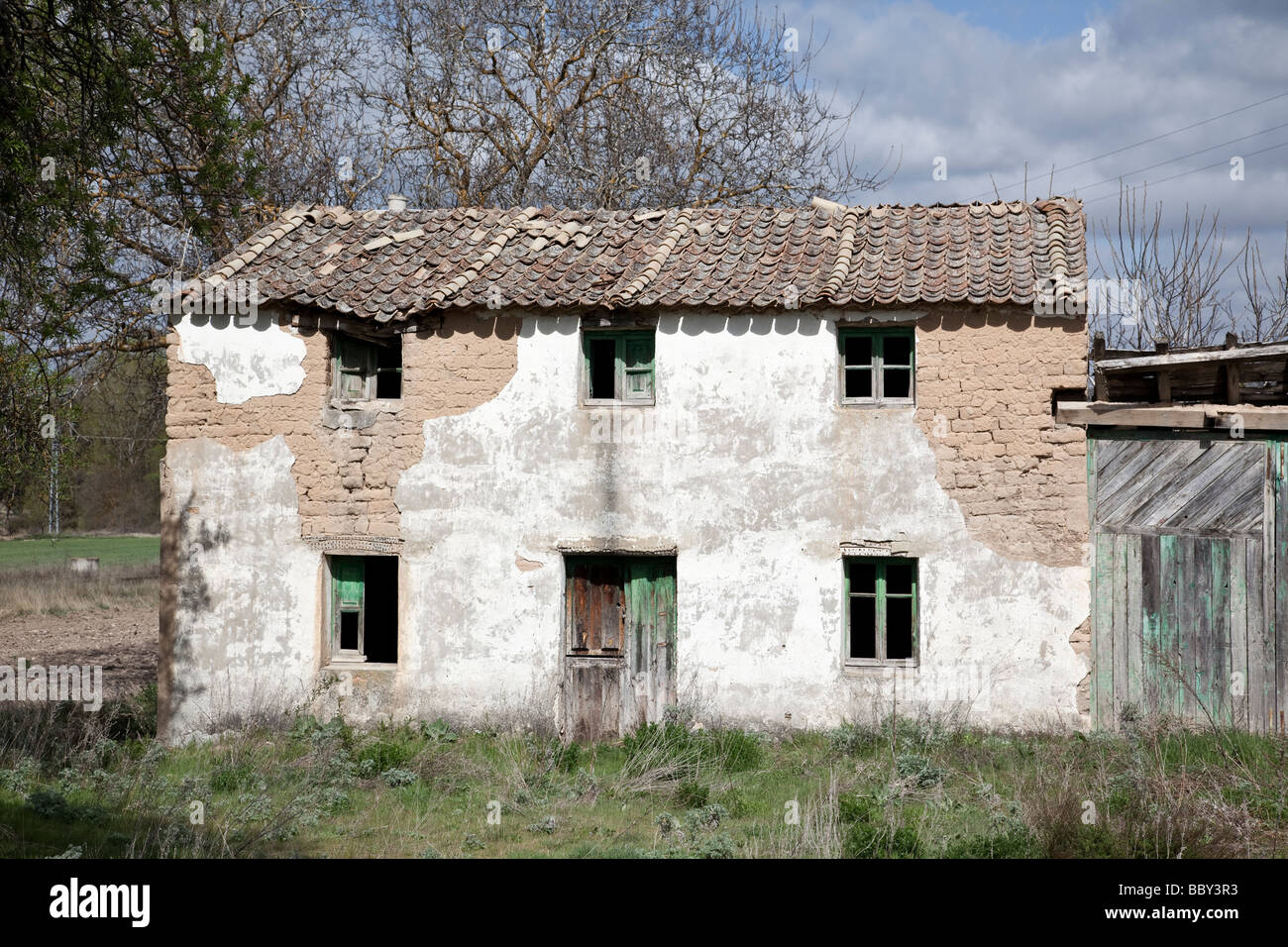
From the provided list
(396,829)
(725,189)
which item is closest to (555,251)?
(396,829)

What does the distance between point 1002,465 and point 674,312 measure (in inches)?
134

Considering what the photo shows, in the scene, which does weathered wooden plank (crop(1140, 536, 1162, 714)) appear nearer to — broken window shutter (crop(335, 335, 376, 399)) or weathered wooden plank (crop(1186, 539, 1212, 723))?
weathered wooden plank (crop(1186, 539, 1212, 723))

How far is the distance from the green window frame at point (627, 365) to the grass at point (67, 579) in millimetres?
10327

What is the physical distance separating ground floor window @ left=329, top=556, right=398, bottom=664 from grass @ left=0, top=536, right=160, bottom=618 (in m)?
7.99

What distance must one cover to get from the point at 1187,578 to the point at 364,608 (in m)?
7.87

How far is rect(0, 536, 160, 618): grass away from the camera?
22625 millimetres

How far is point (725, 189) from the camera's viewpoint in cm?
2130

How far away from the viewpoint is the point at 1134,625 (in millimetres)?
10203

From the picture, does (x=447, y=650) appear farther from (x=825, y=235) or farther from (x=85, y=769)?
(x=825, y=235)

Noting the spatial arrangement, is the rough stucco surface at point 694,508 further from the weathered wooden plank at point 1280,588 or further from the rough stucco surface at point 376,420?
the weathered wooden plank at point 1280,588

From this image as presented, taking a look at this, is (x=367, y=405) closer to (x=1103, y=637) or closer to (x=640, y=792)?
(x=640, y=792)

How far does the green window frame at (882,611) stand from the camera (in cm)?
1050

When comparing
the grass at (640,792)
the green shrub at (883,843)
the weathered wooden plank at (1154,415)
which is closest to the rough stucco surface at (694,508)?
the weathered wooden plank at (1154,415)
